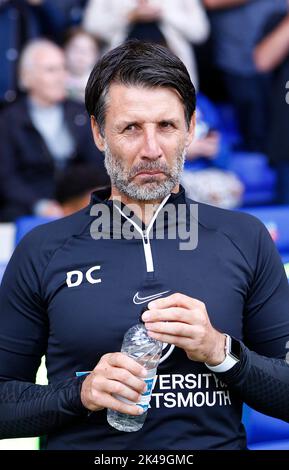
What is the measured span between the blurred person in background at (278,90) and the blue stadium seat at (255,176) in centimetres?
29

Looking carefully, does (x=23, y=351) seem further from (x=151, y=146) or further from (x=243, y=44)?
(x=243, y=44)

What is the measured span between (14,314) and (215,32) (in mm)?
4613

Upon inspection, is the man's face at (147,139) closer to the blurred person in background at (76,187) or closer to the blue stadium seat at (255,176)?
the blurred person in background at (76,187)

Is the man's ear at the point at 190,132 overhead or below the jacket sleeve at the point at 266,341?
overhead

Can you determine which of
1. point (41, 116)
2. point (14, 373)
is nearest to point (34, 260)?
point (14, 373)

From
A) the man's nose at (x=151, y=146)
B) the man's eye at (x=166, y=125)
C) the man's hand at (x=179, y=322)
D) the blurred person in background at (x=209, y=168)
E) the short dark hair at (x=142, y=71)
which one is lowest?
the man's hand at (x=179, y=322)

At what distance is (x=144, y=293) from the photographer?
193cm

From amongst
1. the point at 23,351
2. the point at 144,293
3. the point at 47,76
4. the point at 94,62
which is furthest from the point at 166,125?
the point at 94,62

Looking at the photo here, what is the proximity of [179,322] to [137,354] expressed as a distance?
196mm

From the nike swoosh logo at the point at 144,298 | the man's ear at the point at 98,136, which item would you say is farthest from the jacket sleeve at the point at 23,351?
the man's ear at the point at 98,136

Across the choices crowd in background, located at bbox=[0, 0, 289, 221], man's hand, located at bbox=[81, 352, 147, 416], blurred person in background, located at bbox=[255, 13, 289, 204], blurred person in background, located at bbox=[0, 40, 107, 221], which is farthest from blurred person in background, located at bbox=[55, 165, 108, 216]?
man's hand, located at bbox=[81, 352, 147, 416]

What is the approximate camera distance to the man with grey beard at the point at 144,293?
6.22 feet

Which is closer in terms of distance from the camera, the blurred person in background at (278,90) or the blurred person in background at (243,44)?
the blurred person in background at (278,90)

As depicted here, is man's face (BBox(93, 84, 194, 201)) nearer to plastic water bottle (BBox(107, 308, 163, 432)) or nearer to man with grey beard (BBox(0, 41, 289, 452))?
man with grey beard (BBox(0, 41, 289, 452))
